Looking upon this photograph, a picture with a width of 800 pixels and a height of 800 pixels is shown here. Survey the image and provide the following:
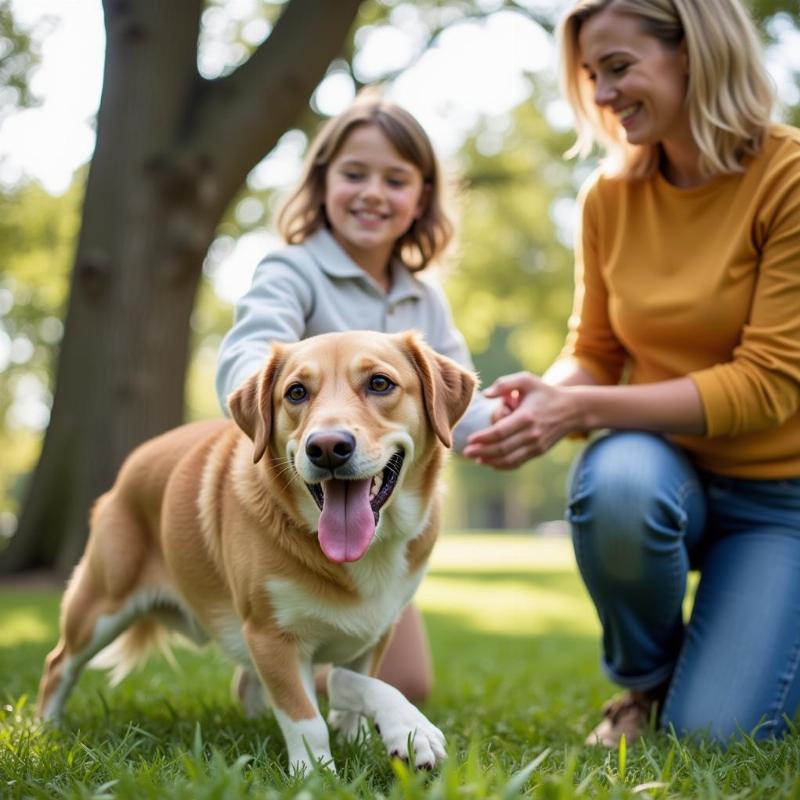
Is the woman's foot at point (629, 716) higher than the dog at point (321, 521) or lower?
lower

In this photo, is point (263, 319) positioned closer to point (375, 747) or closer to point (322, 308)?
point (322, 308)

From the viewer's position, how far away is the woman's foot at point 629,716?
3.28 m

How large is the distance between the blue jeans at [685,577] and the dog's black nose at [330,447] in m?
1.19

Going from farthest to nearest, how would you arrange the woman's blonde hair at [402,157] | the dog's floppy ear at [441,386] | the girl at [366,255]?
the woman's blonde hair at [402,157] → the girl at [366,255] → the dog's floppy ear at [441,386]

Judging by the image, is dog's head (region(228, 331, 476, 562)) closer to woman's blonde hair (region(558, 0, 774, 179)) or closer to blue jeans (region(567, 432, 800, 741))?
blue jeans (region(567, 432, 800, 741))

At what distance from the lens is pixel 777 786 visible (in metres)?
2.16

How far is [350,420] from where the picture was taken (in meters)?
2.62

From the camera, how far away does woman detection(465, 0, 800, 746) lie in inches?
129

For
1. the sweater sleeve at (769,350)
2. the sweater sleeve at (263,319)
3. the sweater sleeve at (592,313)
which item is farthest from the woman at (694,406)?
the sweater sleeve at (263,319)

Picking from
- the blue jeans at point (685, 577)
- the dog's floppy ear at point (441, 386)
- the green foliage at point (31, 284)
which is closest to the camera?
the dog's floppy ear at point (441, 386)

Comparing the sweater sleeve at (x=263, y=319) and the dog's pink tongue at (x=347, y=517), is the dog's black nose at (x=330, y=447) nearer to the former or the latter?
the dog's pink tongue at (x=347, y=517)

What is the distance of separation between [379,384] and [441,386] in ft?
0.80

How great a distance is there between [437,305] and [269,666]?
1908mm

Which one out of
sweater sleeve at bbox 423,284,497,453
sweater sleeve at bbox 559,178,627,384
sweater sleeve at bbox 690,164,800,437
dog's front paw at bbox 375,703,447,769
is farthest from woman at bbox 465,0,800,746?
dog's front paw at bbox 375,703,447,769
